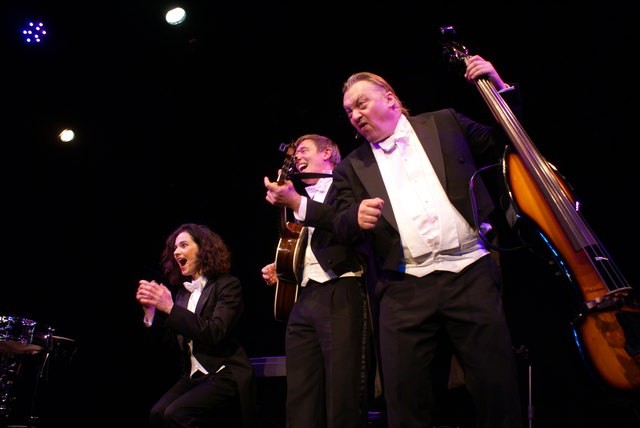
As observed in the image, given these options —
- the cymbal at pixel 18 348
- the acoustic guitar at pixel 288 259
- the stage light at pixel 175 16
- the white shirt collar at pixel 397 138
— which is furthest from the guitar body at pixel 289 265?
the cymbal at pixel 18 348

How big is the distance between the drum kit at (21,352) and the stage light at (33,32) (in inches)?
105

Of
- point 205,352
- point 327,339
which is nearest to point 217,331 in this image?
point 205,352

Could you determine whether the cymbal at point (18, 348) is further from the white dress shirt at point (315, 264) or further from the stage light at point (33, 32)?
the white dress shirt at point (315, 264)

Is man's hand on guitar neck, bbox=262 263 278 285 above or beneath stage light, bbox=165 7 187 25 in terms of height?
beneath

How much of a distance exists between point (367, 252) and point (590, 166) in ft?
6.76

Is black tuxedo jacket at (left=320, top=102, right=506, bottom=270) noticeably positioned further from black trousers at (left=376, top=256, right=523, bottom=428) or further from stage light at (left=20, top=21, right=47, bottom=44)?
stage light at (left=20, top=21, right=47, bottom=44)

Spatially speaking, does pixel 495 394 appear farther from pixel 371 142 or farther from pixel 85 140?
pixel 85 140

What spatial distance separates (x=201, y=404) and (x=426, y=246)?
228cm

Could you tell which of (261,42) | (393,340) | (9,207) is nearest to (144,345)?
(9,207)

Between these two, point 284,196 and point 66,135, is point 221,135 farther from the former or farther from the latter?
point 284,196

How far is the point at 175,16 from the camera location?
15.8 feet

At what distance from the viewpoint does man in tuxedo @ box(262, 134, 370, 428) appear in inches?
103

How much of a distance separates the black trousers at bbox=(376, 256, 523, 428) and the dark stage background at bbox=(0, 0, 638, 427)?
204 cm

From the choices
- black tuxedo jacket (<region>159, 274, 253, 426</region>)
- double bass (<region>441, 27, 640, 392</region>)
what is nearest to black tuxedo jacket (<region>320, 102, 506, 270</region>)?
double bass (<region>441, 27, 640, 392</region>)
